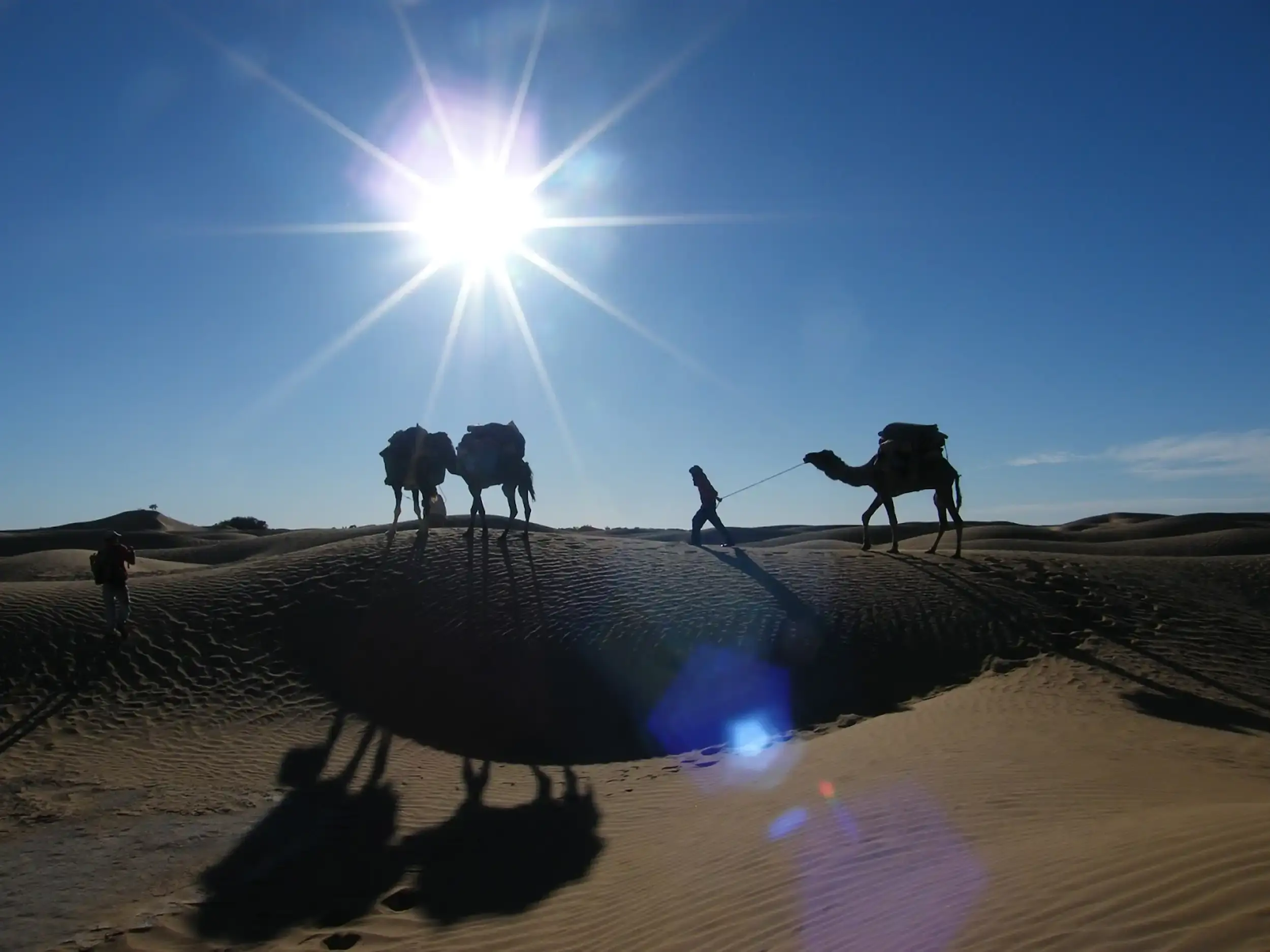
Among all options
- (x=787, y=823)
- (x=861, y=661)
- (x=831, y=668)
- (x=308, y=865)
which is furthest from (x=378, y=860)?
(x=861, y=661)

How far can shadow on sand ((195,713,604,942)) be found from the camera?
22.9 ft

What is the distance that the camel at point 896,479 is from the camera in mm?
21375

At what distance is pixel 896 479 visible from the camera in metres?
21.4

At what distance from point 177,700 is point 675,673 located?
8.00 m

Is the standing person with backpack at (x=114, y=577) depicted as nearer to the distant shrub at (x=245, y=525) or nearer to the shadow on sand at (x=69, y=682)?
the shadow on sand at (x=69, y=682)

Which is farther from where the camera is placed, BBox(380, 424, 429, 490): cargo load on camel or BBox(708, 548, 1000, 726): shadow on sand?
BBox(380, 424, 429, 490): cargo load on camel

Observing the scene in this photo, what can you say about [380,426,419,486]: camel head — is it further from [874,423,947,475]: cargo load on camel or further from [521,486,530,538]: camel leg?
[874,423,947,475]: cargo load on camel

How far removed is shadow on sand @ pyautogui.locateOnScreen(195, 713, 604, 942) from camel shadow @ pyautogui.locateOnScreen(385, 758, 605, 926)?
1 cm

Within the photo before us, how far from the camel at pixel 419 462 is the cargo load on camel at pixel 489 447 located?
0.92 metres

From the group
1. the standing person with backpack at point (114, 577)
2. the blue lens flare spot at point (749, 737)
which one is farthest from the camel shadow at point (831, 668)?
the standing person with backpack at point (114, 577)

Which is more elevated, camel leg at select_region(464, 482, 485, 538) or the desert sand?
camel leg at select_region(464, 482, 485, 538)

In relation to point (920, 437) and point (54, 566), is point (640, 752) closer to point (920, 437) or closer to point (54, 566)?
point (920, 437)

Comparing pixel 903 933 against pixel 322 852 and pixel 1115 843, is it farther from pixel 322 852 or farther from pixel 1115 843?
pixel 322 852

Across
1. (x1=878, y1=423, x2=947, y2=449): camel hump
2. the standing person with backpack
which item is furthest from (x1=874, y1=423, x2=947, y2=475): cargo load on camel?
the standing person with backpack
